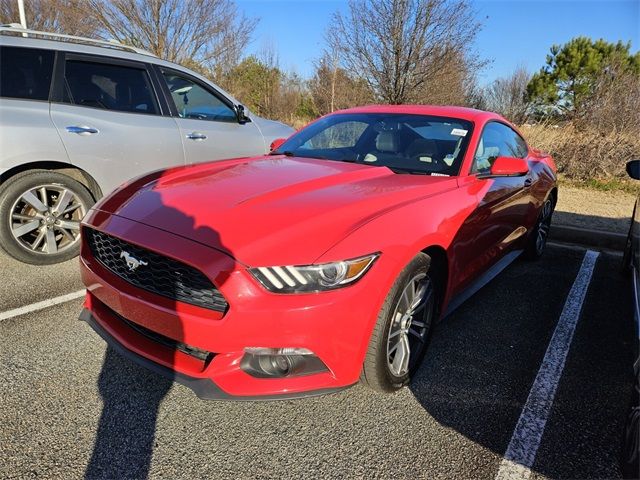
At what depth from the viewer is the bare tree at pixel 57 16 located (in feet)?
44.2

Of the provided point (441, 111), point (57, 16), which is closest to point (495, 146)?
point (441, 111)

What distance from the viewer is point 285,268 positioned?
75.9 inches

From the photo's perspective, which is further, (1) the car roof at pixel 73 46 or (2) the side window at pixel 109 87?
(2) the side window at pixel 109 87

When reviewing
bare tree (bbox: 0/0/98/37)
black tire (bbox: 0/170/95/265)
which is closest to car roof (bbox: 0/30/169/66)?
black tire (bbox: 0/170/95/265)

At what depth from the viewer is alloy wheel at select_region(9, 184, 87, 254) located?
380 centimetres

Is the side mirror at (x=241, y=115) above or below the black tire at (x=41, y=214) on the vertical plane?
above

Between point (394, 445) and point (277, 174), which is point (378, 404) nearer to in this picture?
point (394, 445)

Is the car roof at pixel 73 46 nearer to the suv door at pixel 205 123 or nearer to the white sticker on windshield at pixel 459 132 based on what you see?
the suv door at pixel 205 123

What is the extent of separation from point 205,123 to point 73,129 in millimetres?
1384

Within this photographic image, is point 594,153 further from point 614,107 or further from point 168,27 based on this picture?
point 168,27

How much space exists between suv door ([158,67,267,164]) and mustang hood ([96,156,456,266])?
5.65ft

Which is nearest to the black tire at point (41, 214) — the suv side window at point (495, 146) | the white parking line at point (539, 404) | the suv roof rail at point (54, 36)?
the suv roof rail at point (54, 36)

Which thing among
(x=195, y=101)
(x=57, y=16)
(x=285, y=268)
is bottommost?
(x=285, y=268)

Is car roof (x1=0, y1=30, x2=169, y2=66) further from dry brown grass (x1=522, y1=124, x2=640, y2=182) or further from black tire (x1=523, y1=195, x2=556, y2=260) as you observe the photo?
dry brown grass (x1=522, y1=124, x2=640, y2=182)
